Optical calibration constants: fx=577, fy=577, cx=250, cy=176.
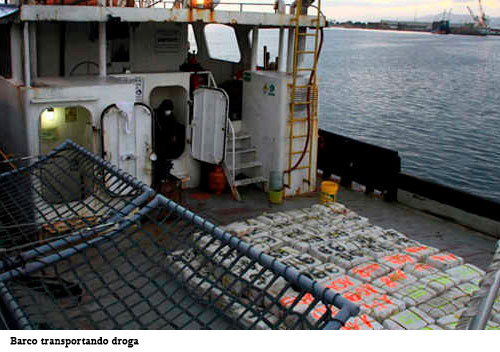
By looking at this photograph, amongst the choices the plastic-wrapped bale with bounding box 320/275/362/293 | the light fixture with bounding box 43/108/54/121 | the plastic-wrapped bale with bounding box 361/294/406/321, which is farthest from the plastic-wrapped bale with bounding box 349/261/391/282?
the light fixture with bounding box 43/108/54/121

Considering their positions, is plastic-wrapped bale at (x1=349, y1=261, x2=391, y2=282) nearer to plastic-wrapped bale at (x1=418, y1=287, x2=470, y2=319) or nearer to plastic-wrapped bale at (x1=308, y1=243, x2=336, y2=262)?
plastic-wrapped bale at (x1=308, y1=243, x2=336, y2=262)

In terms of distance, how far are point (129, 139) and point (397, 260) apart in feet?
16.7

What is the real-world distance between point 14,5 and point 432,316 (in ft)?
Result: 26.9

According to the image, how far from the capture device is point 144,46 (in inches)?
509

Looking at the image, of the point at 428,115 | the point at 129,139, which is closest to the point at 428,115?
the point at 428,115

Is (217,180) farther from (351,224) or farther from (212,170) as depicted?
(351,224)

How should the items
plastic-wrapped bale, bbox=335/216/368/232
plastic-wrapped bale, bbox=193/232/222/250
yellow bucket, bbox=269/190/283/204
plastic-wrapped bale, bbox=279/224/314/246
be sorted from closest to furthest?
plastic-wrapped bale, bbox=193/232/222/250 < plastic-wrapped bale, bbox=279/224/314/246 < plastic-wrapped bale, bbox=335/216/368/232 < yellow bucket, bbox=269/190/283/204

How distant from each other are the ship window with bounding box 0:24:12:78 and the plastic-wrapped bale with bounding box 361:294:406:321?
798 cm

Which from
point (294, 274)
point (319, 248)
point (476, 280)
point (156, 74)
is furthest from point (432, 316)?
point (156, 74)

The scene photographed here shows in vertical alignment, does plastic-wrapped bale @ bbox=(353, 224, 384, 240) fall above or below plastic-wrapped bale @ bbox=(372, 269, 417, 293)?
above

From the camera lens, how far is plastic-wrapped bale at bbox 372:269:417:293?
769 centimetres

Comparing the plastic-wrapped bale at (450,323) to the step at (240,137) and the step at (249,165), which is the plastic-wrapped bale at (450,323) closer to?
the step at (249,165)

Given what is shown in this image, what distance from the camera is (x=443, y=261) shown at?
28.3ft
